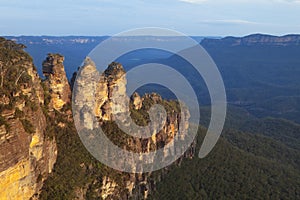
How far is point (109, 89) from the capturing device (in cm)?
4772

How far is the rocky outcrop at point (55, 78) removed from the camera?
4150 cm

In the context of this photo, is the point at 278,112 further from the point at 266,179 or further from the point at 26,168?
the point at 26,168

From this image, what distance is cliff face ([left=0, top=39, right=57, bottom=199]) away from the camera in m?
24.9

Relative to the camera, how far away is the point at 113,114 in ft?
159

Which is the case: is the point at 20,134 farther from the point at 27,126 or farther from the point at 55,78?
the point at 55,78

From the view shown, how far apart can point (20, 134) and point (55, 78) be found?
16129mm

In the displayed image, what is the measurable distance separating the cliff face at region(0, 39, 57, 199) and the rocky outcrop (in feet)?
16.9

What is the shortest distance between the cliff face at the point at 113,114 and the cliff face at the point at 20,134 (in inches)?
346

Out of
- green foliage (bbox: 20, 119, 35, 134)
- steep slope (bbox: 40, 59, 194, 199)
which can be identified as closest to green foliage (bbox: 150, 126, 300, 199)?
steep slope (bbox: 40, 59, 194, 199)

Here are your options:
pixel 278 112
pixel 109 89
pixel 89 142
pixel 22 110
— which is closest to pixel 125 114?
pixel 109 89

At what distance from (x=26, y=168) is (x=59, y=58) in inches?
691

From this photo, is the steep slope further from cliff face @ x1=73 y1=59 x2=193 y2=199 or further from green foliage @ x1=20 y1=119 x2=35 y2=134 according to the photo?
green foliage @ x1=20 y1=119 x2=35 y2=134

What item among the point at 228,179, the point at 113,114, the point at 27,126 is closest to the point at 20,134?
the point at 27,126

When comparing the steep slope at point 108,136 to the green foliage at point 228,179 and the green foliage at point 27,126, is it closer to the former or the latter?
the green foliage at point 228,179
